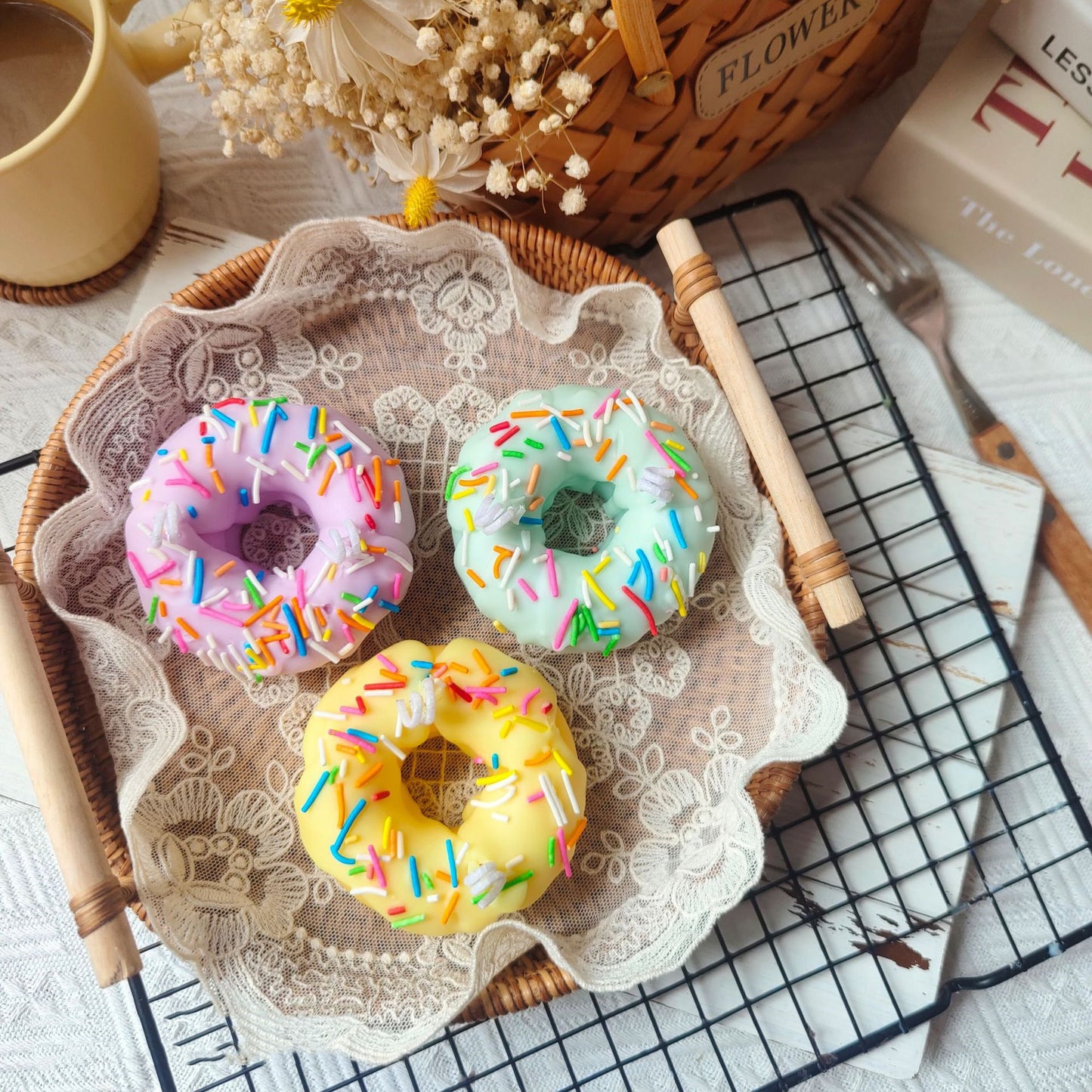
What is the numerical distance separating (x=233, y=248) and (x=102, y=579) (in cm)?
41

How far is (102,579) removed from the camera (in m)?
0.91

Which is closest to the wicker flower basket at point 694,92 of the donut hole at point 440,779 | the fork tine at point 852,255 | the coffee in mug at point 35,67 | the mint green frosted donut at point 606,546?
the fork tine at point 852,255

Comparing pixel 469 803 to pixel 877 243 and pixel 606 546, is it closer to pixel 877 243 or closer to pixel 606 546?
pixel 606 546

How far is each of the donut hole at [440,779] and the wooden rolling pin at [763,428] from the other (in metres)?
0.40

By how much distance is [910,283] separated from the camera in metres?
1.10

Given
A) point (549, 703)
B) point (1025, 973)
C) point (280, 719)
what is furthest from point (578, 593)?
point (1025, 973)

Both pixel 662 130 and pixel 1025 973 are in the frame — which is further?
pixel 1025 973

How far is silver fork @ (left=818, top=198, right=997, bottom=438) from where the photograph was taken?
110cm

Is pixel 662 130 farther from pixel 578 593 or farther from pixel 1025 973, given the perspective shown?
pixel 1025 973

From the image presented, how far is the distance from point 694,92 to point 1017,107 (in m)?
0.38

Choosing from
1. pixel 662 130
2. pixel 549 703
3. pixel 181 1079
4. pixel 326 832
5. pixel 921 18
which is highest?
pixel 921 18

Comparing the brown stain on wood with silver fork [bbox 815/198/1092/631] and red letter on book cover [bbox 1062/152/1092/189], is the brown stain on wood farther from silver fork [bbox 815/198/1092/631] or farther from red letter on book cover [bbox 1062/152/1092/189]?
red letter on book cover [bbox 1062/152/1092/189]

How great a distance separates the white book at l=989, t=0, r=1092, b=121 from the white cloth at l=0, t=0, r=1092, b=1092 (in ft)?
0.71

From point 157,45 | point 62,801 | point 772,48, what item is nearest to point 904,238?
point 772,48
